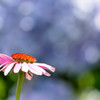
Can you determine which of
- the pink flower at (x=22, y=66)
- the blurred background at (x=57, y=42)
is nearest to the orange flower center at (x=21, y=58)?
the pink flower at (x=22, y=66)

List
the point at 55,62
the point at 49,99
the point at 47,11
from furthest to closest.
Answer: the point at 47,11 < the point at 55,62 < the point at 49,99

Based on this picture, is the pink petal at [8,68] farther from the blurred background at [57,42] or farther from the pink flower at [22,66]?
the blurred background at [57,42]

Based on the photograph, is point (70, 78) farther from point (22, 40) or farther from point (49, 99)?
point (22, 40)

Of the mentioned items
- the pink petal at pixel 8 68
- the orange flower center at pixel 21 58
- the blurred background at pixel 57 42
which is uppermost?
the blurred background at pixel 57 42

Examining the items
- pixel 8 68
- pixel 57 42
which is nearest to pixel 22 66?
pixel 8 68

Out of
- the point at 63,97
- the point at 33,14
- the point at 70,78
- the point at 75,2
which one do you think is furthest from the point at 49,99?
the point at 75,2
